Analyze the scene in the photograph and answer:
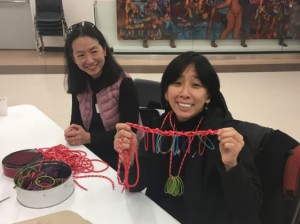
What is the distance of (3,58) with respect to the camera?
566cm

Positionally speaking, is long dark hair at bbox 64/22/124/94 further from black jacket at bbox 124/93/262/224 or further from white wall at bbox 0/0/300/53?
white wall at bbox 0/0/300/53

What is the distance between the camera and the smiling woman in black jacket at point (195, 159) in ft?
3.70

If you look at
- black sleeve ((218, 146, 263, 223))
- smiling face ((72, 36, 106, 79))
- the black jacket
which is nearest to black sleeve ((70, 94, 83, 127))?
smiling face ((72, 36, 106, 79))

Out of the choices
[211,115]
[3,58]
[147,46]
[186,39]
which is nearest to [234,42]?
[186,39]

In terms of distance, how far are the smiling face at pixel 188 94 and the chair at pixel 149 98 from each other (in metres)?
0.69

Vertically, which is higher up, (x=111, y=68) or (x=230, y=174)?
(x=111, y=68)

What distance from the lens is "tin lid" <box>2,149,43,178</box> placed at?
4.32 ft

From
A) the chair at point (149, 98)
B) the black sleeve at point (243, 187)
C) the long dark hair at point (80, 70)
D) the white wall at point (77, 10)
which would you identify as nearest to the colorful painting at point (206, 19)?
the white wall at point (77, 10)

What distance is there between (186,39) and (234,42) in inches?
34.5

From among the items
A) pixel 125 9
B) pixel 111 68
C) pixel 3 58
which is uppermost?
pixel 125 9

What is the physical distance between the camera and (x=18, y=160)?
4.47ft

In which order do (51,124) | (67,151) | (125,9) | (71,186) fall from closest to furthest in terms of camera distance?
(71,186) → (67,151) → (51,124) → (125,9)

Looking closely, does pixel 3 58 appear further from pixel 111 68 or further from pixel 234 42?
pixel 111 68

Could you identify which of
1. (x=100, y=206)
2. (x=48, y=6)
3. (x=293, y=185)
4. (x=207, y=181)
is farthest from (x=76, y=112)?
(x=48, y=6)
